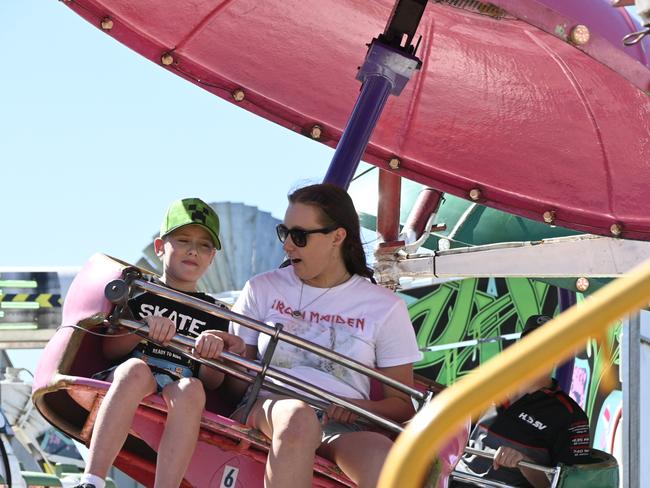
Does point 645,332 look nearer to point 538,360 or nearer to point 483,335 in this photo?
point 538,360

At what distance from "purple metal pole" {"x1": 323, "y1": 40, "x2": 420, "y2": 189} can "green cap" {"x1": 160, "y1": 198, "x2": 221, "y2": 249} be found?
32.0 inches

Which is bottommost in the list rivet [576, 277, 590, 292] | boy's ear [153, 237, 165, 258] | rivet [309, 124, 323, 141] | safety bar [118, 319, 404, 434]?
safety bar [118, 319, 404, 434]

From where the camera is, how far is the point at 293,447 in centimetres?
329

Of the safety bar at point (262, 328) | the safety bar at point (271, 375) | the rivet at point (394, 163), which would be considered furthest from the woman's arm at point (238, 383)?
the rivet at point (394, 163)

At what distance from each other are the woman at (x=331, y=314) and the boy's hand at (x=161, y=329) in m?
0.35

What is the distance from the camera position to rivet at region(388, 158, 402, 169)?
19.4 ft

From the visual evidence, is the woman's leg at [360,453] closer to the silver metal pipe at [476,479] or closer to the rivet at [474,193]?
the silver metal pipe at [476,479]

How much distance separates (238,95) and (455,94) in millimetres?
1155

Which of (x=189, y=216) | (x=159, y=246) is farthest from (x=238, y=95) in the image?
(x=189, y=216)

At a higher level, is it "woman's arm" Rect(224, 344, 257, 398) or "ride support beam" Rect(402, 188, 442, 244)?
"ride support beam" Rect(402, 188, 442, 244)

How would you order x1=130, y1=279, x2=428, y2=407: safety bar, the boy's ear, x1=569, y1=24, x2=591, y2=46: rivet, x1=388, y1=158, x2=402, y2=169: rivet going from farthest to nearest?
x1=388, y1=158, x2=402, y2=169: rivet → the boy's ear → x1=569, y1=24, x2=591, y2=46: rivet → x1=130, y1=279, x2=428, y2=407: safety bar

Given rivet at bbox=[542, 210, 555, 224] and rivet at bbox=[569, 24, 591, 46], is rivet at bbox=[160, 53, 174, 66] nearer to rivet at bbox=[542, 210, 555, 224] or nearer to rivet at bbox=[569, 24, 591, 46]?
rivet at bbox=[542, 210, 555, 224]

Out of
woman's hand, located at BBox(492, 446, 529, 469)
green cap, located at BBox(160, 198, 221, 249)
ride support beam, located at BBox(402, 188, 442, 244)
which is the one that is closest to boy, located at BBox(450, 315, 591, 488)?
woman's hand, located at BBox(492, 446, 529, 469)

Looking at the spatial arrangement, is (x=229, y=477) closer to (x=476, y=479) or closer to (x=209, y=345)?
(x=209, y=345)
